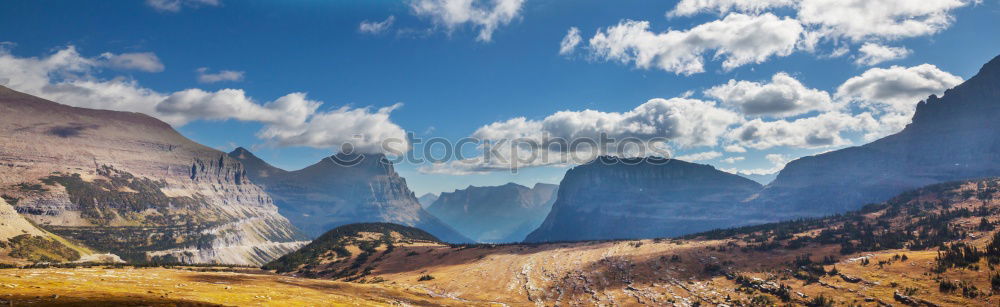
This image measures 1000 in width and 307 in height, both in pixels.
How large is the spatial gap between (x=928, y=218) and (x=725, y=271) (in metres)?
75.6

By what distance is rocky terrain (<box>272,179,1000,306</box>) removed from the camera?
217 feet

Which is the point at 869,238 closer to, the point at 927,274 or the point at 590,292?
the point at 927,274

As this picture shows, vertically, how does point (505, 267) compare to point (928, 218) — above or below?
below

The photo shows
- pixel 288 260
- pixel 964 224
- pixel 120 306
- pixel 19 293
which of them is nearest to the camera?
pixel 120 306

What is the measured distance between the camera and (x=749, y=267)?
90688 mm

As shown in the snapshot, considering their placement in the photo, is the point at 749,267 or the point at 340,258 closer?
the point at 749,267

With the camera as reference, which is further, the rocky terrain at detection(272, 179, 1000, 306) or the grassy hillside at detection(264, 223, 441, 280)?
the grassy hillside at detection(264, 223, 441, 280)

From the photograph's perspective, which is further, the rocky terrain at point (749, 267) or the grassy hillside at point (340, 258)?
the grassy hillside at point (340, 258)

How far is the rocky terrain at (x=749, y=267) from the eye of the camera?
6606 cm

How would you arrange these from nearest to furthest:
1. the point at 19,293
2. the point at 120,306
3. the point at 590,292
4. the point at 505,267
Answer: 1. the point at 120,306
2. the point at 19,293
3. the point at 590,292
4. the point at 505,267

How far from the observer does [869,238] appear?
4242 inches

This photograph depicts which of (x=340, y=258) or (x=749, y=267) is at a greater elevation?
(x=749, y=267)

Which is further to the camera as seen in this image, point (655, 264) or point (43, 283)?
point (655, 264)

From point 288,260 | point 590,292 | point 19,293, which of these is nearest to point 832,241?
point 590,292
